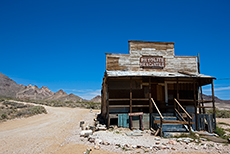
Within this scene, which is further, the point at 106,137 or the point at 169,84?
the point at 169,84

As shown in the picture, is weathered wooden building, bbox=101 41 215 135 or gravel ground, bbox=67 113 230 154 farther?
weathered wooden building, bbox=101 41 215 135

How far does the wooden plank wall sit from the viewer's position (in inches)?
531

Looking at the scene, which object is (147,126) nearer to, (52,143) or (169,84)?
(169,84)

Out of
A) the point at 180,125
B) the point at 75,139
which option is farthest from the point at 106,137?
the point at 180,125

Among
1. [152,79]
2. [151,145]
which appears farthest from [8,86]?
[151,145]

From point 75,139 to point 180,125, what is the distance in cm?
617

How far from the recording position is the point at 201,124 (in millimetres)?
11562

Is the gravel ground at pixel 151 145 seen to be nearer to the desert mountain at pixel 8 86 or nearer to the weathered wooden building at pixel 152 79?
the weathered wooden building at pixel 152 79

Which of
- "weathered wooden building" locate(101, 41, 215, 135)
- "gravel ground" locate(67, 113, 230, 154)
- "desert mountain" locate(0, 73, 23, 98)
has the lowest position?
"gravel ground" locate(67, 113, 230, 154)

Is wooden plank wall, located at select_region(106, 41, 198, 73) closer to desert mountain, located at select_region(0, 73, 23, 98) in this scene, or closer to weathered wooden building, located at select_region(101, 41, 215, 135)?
weathered wooden building, located at select_region(101, 41, 215, 135)

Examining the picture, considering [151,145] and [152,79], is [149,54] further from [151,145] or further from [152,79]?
[151,145]

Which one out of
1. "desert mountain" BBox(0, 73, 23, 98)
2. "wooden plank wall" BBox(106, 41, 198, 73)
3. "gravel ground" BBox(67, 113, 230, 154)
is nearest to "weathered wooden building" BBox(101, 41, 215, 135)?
"wooden plank wall" BBox(106, 41, 198, 73)

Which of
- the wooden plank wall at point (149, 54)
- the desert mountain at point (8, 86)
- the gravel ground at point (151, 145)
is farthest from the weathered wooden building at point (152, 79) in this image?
the desert mountain at point (8, 86)

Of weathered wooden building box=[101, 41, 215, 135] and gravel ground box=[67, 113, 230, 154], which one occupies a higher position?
weathered wooden building box=[101, 41, 215, 135]
